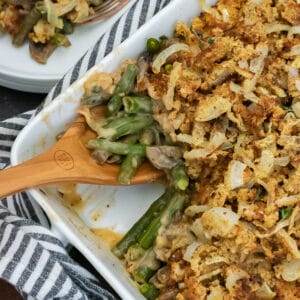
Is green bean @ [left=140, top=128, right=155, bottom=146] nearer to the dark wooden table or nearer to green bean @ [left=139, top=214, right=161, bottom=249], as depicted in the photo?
green bean @ [left=139, top=214, right=161, bottom=249]

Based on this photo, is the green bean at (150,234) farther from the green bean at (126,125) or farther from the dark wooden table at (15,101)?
the dark wooden table at (15,101)

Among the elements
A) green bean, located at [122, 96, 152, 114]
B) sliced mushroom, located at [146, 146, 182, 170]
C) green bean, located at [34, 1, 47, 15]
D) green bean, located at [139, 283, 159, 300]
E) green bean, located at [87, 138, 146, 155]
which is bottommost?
green bean, located at [139, 283, 159, 300]

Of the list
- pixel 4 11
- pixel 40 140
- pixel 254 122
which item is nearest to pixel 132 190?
pixel 40 140

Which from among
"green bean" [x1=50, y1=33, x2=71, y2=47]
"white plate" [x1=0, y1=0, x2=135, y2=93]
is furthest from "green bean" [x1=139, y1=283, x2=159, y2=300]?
"green bean" [x1=50, y1=33, x2=71, y2=47]

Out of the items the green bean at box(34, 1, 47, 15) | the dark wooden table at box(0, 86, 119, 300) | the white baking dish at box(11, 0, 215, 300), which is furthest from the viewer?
the dark wooden table at box(0, 86, 119, 300)

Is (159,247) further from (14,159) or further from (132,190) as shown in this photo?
(14,159)
